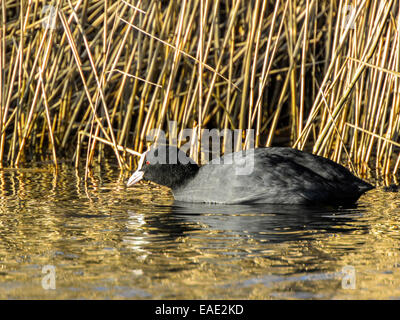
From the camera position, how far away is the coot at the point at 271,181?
5.38m

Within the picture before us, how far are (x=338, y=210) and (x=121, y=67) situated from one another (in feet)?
13.2

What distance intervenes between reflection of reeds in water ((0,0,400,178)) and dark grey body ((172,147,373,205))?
345mm

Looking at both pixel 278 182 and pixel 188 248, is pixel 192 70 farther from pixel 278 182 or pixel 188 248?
pixel 188 248

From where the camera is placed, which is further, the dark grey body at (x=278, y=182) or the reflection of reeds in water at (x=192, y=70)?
the reflection of reeds in water at (x=192, y=70)

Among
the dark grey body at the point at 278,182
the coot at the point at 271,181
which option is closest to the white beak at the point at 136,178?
the coot at the point at 271,181

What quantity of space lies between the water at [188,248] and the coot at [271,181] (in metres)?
0.12

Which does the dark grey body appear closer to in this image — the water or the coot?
the coot

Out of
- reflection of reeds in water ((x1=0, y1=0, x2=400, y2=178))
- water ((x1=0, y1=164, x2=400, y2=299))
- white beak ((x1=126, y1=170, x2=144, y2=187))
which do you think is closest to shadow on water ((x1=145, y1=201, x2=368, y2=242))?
water ((x1=0, y1=164, x2=400, y2=299))

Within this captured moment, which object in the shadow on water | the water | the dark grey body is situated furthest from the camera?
the dark grey body

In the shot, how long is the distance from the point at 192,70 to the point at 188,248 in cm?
407

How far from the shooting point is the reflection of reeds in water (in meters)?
→ 5.96

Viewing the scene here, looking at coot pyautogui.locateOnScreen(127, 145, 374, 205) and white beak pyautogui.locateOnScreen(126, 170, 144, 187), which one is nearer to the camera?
coot pyautogui.locateOnScreen(127, 145, 374, 205)

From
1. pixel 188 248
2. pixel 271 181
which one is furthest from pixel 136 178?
pixel 188 248

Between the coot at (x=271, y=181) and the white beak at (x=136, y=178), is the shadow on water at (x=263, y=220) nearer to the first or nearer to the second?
the coot at (x=271, y=181)
